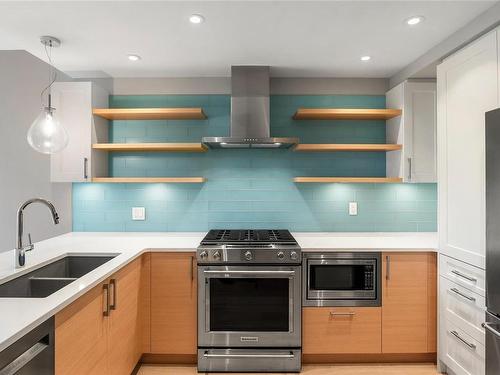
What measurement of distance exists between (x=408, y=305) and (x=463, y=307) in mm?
414

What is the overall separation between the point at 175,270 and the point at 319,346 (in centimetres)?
121

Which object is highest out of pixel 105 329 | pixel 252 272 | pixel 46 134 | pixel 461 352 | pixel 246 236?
pixel 46 134

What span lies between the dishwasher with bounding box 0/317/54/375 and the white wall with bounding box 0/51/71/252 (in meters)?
2.08

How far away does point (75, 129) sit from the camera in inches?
108

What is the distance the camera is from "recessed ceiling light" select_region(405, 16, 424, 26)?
1966 millimetres

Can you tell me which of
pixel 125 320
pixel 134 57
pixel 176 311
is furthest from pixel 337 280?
pixel 134 57

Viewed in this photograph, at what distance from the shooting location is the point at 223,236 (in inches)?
105

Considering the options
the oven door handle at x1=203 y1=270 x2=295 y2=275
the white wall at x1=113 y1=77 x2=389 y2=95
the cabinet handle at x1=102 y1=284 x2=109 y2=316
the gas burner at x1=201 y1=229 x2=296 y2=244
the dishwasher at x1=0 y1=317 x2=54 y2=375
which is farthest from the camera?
the white wall at x1=113 y1=77 x2=389 y2=95

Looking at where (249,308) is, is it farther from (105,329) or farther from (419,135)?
(419,135)

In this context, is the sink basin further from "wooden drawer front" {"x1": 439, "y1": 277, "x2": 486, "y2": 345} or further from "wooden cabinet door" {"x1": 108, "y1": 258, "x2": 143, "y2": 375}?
"wooden drawer front" {"x1": 439, "y1": 277, "x2": 486, "y2": 345}

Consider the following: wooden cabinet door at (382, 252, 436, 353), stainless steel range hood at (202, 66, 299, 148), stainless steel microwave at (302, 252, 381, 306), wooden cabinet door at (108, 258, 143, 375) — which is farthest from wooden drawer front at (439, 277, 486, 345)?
wooden cabinet door at (108, 258, 143, 375)

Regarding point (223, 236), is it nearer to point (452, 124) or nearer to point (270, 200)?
point (270, 200)

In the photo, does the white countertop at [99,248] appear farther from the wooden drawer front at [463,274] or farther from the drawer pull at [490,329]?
the drawer pull at [490,329]

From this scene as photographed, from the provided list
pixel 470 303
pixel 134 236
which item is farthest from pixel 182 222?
pixel 470 303
